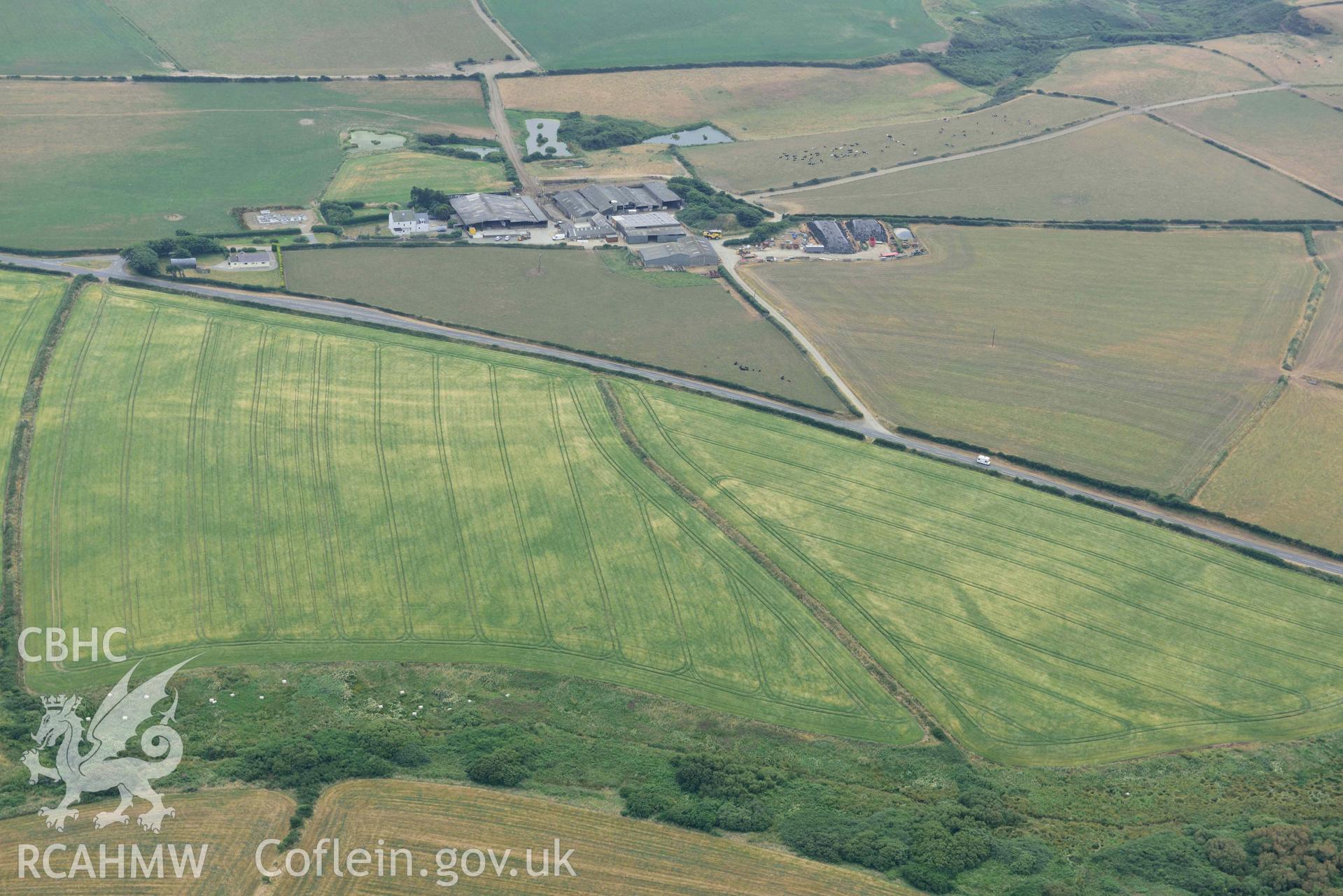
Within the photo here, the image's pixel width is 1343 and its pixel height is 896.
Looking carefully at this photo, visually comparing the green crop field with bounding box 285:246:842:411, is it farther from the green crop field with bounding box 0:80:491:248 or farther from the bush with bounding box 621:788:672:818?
the bush with bounding box 621:788:672:818

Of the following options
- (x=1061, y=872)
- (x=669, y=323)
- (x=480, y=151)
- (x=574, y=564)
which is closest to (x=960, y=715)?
(x=1061, y=872)

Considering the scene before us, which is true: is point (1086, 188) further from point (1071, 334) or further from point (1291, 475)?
point (1291, 475)

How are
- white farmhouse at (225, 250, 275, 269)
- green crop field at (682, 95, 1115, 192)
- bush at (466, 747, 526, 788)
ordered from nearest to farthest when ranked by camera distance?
bush at (466, 747, 526, 788), white farmhouse at (225, 250, 275, 269), green crop field at (682, 95, 1115, 192)

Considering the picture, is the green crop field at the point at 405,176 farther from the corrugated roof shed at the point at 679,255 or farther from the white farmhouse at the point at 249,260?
the corrugated roof shed at the point at 679,255

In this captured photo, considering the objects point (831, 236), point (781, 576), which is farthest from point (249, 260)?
point (781, 576)

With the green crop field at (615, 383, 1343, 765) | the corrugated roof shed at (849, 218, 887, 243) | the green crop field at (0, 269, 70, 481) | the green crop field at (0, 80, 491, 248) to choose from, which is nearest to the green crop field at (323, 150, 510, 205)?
the green crop field at (0, 80, 491, 248)

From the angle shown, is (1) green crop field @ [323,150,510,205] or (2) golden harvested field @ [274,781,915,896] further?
(1) green crop field @ [323,150,510,205]

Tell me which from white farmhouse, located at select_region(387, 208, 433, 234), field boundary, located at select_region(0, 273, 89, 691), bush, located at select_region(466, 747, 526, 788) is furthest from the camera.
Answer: white farmhouse, located at select_region(387, 208, 433, 234)
